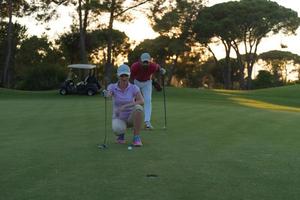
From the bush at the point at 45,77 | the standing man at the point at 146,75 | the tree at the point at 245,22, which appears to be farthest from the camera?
the tree at the point at 245,22

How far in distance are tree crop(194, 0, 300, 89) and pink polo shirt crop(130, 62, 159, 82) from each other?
45.4m

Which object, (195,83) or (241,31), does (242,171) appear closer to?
(241,31)

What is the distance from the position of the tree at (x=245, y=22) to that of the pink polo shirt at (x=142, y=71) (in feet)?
149

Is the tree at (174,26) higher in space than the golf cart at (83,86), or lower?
higher

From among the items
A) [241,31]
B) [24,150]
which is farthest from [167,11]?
[24,150]

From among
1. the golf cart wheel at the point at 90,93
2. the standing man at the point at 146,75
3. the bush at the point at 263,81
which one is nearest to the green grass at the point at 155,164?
the standing man at the point at 146,75

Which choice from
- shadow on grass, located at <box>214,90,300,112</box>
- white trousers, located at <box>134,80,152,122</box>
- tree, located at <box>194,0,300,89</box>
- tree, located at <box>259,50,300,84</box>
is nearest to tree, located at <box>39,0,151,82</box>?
shadow on grass, located at <box>214,90,300,112</box>

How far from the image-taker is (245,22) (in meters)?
55.7

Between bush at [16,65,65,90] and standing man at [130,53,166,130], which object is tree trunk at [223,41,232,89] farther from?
standing man at [130,53,166,130]

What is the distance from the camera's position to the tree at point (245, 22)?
55000mm

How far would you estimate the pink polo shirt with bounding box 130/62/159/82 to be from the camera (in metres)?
11.2

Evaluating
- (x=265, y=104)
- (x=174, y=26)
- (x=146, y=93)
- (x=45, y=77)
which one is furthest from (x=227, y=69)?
(x=146, y=93)

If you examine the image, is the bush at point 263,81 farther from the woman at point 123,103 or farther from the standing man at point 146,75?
the woman at point 123,103

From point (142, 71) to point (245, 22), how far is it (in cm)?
4612
